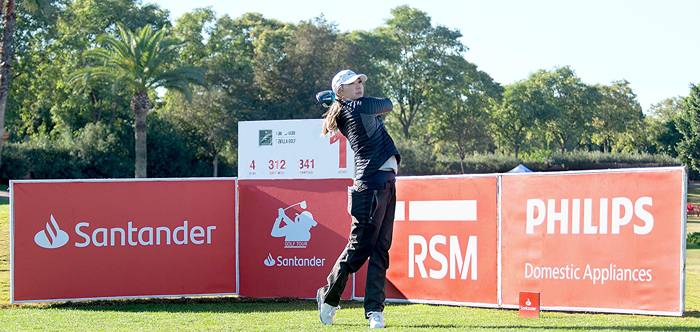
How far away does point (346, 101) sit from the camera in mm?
8062

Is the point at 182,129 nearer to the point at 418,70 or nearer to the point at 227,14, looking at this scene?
the point at 227,14

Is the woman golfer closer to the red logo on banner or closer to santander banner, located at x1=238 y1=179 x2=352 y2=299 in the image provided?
the red logo on banner

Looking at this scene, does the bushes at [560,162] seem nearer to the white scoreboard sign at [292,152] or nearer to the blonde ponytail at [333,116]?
the white scoreboard sign at [292,152]

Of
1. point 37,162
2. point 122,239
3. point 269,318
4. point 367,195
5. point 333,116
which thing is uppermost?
point 333,116

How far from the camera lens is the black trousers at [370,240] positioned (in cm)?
780

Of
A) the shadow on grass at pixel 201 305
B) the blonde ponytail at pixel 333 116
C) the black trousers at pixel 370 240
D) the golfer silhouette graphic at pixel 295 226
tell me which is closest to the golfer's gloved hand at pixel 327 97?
the blonde ponytail at pixel 333 116

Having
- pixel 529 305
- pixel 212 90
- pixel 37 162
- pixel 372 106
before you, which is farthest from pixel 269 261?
pixel 212 90

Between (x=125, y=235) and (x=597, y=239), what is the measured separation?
5.39 meters

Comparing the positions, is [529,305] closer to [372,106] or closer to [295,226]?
[372,106]

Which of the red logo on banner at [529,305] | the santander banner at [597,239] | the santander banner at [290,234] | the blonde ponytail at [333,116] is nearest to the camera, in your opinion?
the blonde ponytail at [333,116]

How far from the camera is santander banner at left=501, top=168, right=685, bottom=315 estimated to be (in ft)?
29.4

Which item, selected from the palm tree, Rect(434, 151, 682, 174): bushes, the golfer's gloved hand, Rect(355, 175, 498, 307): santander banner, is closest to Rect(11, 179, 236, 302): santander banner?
Rect(355, 175, 498, 307): santander banner

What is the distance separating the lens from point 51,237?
10922mm

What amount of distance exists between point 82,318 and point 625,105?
92843 mm
